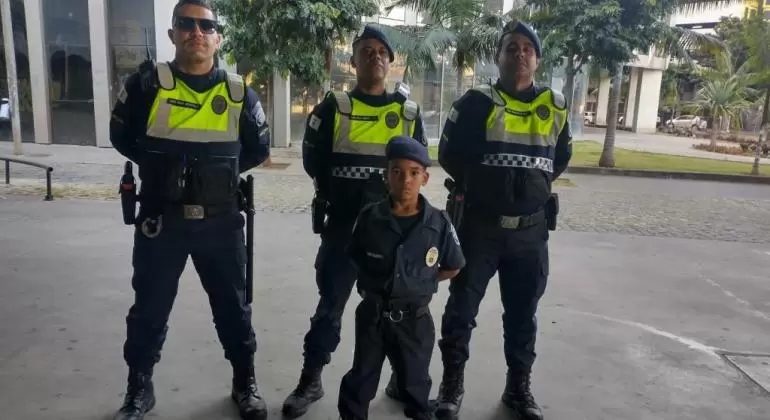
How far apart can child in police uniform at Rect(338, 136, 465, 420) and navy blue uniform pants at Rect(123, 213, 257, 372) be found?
674 millimetres

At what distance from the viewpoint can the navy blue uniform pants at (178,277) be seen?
290 cm

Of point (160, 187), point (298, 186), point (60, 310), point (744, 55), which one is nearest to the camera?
point (160, 187)

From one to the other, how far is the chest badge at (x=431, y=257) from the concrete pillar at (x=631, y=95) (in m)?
38.0

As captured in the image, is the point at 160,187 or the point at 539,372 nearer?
the point at 160,187

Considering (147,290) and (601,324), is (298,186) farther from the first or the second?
(147,290)

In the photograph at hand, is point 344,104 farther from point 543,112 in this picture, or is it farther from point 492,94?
point 543,112

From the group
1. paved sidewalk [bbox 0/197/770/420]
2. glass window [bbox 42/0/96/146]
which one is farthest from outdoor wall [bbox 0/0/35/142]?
paved sidewalk [bbox 0/197/770/420]

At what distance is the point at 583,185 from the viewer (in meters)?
12.9

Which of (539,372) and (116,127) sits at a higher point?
(116,127)

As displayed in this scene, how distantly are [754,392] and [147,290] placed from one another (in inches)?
141

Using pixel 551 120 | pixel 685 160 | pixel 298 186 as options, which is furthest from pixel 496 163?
pixel 685 160

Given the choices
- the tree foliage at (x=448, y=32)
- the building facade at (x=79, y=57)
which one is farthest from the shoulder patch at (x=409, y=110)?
the building facade at (x=79, y=57)

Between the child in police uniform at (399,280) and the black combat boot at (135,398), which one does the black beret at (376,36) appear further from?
the black combat boot at (135,398)

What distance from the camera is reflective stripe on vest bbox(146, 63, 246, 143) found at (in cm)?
281
